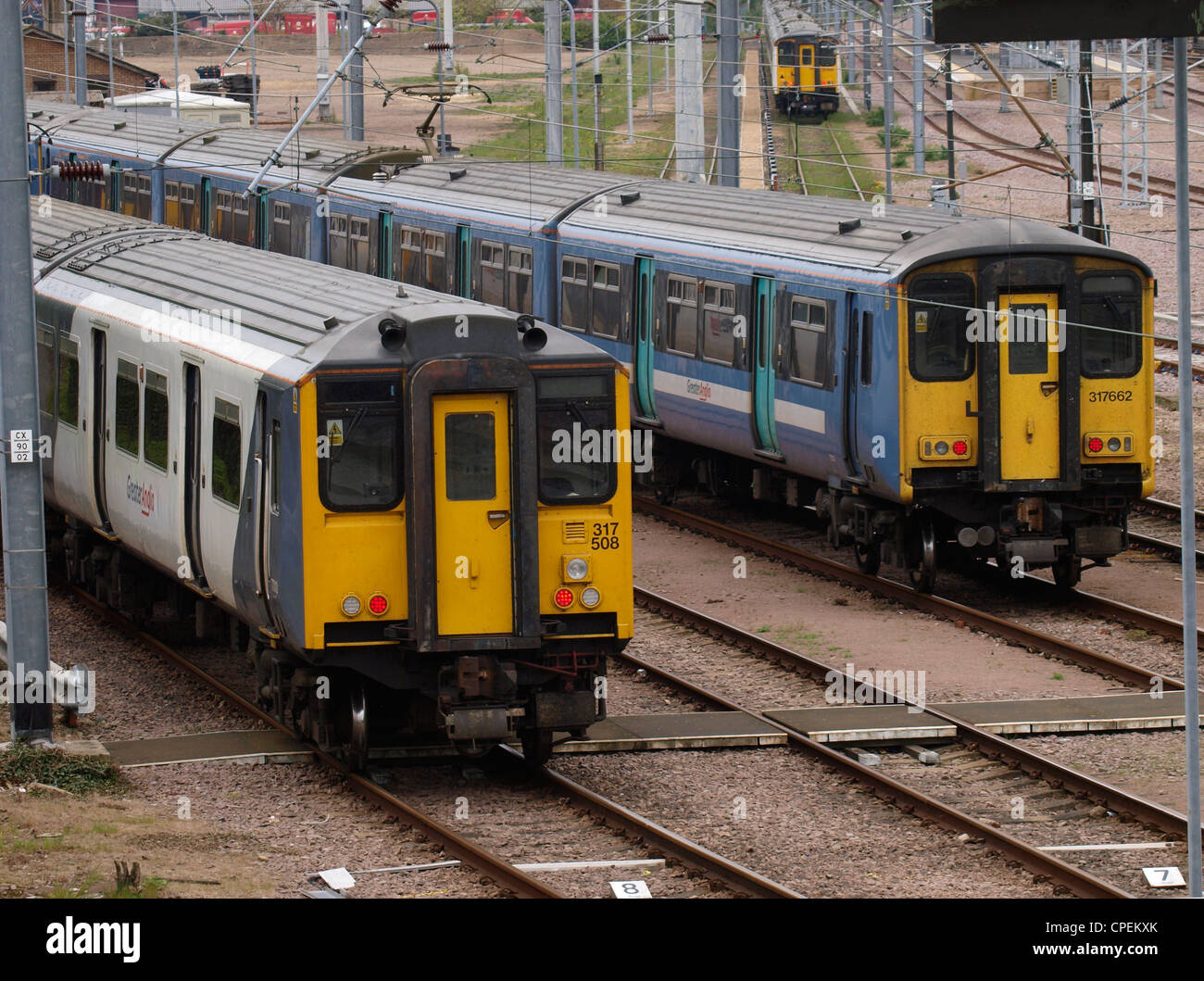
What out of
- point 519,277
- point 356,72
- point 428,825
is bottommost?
point 428,825

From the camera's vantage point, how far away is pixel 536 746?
13.1 meters

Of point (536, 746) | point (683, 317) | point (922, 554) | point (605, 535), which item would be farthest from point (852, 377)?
point (536, 746)

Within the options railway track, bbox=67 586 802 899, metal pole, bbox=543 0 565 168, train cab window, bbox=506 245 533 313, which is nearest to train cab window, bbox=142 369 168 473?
railway track, bbox=67 586 802 899

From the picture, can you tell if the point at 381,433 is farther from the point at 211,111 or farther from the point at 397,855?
the point at 211,111

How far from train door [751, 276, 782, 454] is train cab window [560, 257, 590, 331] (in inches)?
149

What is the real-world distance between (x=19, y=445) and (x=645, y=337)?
399 inches

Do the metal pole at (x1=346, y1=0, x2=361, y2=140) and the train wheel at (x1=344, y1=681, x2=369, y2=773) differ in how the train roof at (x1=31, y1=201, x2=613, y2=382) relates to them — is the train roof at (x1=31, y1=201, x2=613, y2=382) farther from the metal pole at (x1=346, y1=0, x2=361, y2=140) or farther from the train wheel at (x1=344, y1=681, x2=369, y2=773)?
the metal pole at (x1=346, y1=0, x2=361, y2=140)

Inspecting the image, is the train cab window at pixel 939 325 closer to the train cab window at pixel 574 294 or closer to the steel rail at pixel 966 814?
the steel rail at pixel 966 814

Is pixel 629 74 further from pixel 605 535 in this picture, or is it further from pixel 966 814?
pixel 966 814

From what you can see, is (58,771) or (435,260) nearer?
(58,771)

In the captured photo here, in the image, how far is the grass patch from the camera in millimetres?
12844

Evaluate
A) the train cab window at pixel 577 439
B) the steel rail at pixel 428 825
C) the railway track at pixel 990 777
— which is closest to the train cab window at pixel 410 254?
the steel rail at pixel 428 825

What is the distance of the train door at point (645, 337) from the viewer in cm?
2261
